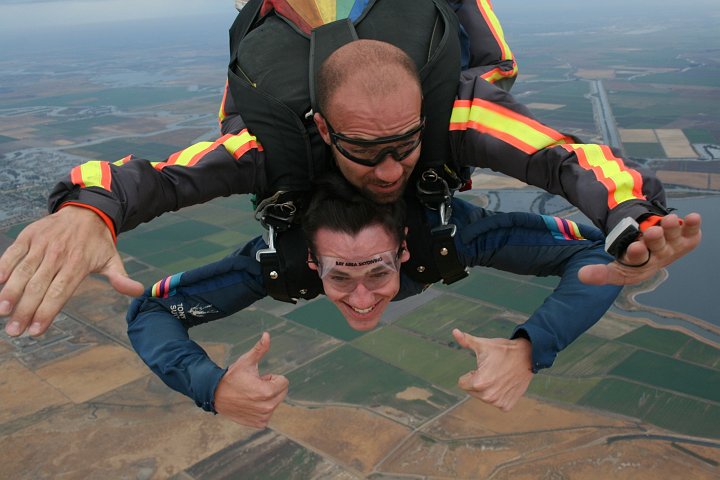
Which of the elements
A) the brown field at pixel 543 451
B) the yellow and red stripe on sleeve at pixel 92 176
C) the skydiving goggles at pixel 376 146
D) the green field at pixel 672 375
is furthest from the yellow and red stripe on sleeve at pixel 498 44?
the green field at pixel 672 375

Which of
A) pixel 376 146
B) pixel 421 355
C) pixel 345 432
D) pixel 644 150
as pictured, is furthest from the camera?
pixel 644 150

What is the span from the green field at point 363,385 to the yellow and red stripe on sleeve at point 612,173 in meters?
27.3

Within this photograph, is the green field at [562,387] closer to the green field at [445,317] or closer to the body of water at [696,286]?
the green field at [445,317]

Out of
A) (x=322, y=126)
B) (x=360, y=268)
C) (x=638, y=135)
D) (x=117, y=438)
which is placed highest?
(x=322, y=126)

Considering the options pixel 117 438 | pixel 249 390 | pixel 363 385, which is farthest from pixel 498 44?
pixel 117 438

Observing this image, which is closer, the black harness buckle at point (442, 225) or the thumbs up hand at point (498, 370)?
the thumbs up hand at point (498, 370)

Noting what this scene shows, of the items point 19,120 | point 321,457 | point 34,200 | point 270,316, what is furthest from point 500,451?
point 19,120

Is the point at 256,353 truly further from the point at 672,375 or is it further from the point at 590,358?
the point at 672,375

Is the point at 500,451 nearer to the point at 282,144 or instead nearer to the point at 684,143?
the point at 282,144

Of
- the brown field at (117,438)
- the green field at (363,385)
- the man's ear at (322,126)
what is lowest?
the brown field at (117,438)

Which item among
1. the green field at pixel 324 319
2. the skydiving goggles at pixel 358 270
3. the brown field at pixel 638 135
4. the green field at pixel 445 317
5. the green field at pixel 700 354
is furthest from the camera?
the brown field at pixel 638 135

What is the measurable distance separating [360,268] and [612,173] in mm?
2016

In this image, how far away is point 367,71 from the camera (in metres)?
4.34

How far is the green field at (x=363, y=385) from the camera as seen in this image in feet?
104
